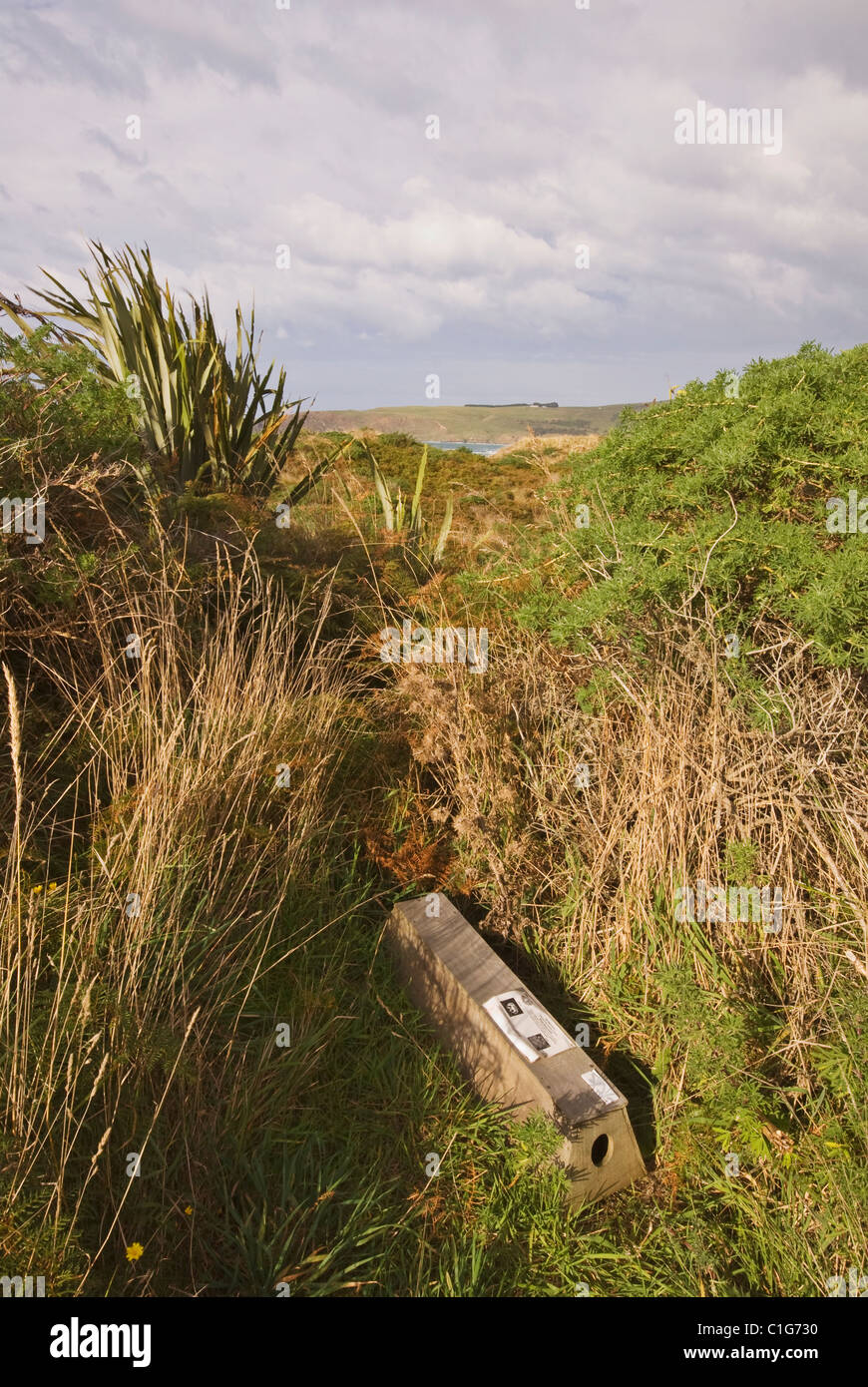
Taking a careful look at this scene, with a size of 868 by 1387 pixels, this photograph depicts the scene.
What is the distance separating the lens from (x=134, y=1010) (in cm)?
208

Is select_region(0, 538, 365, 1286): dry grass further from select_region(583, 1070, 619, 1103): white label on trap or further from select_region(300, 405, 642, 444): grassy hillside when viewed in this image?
select_region(300, 405, 642, 444): grassy hillside

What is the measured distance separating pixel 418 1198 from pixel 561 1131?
0.47 m

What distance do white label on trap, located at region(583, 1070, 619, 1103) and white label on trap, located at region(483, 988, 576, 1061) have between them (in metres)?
0.12

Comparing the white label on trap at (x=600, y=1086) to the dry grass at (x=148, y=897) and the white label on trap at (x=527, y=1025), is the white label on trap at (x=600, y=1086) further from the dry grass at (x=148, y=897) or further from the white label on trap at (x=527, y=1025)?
the dry grass at (x=148, y=897)

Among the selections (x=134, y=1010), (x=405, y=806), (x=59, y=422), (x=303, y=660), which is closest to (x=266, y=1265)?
(x=134, y=1010)

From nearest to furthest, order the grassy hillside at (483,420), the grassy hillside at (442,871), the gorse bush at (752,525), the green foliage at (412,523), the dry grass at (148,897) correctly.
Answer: the dry grass at (148,897) → the grassy hillside at (442,871) → the gorse bush at (752,525) → the green foliage at (412,523) → the grassy hillside at (483,420)

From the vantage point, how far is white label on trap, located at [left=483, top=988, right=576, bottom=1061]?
257cm

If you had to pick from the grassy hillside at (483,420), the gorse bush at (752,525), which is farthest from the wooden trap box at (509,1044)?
the grassy hillside at (483,420)

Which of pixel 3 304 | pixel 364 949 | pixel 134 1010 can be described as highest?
pixel 3 304

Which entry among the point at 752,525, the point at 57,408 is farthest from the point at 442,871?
the point at 57,408

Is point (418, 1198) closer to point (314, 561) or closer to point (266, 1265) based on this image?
point (266, 1265)

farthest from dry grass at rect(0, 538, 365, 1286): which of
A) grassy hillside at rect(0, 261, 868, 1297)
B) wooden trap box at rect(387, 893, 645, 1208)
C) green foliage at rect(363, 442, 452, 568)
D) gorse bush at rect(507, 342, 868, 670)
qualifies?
green foliage at rect(363, 442, 452, 568)

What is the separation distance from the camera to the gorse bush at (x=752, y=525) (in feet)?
9.36

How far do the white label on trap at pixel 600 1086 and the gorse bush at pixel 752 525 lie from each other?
5.49 ft
